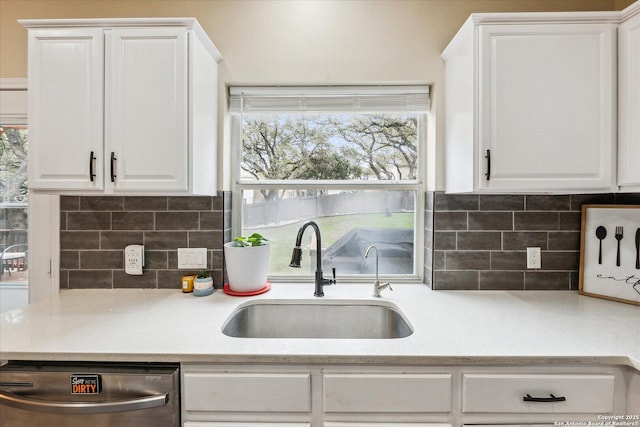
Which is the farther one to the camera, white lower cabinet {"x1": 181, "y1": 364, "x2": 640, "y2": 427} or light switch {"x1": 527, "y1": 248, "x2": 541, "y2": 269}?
light switch {"x1": 527, "y1": 248, "x2": 541, "y2": 269}

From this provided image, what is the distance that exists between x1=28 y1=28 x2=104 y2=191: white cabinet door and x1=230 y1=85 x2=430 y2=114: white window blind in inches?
25.9

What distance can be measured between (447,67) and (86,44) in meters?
A: 1.71

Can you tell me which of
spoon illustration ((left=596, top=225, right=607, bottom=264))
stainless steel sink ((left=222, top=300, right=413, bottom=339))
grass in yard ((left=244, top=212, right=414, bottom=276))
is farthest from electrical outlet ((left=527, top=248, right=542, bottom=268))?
stainless steel sink ((left=222, top=300, right=413, bottom=339))

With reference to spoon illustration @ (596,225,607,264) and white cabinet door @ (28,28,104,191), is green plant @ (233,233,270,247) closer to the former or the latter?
white cabinet door @ (28,28,104,191)

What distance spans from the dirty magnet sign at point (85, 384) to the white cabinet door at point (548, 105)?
1609 millimetres

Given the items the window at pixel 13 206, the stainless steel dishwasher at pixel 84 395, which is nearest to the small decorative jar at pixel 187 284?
the stainless steel dishwasher at pixel 84 395

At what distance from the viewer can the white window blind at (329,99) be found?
1.83 meters

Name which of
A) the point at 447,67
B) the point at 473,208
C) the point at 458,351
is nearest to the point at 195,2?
the point at 447,67

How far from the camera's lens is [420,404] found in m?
1.10

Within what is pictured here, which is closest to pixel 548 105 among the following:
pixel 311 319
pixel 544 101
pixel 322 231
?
pixel 544 101

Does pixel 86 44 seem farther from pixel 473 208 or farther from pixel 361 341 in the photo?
pixel 473 208

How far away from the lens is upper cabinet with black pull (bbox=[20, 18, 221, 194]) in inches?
56.2

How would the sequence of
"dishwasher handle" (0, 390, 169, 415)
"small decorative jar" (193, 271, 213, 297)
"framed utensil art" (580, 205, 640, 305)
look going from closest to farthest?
"dishwasher handle" (0, 390, 169, 415), "framed utensil art" (580, 205, 640, 305), "small decorative jar" (193, 271, 213, 297)

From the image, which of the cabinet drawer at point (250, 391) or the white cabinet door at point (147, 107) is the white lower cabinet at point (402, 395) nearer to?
the cabinet drawer at point (250, 391)
